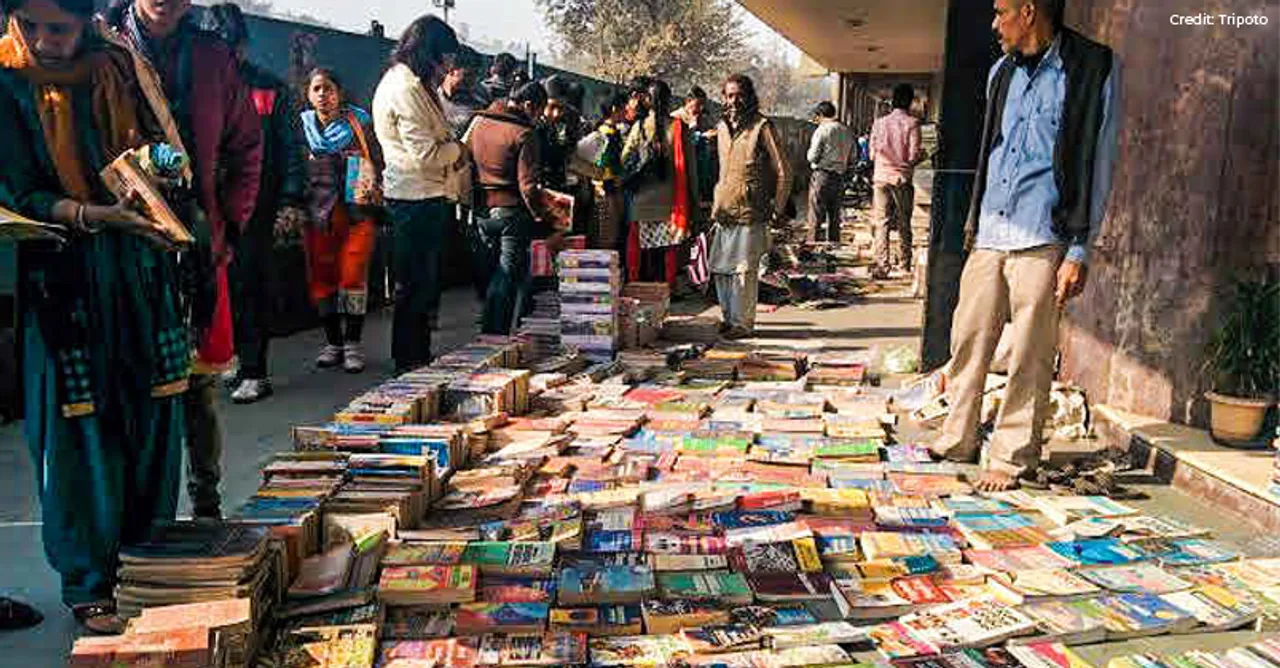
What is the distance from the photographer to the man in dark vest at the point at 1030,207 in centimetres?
383

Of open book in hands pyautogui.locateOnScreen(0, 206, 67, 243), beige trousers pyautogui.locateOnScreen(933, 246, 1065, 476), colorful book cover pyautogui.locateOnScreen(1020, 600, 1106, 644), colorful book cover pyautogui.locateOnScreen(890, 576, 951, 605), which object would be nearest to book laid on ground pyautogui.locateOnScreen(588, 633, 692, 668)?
colorful book cover pyautogui.locateOnScreen(890, 576, 951, 605)

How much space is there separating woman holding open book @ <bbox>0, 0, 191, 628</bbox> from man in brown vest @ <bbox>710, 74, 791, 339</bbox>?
14.4 ft

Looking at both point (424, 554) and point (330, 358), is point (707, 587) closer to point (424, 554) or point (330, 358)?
point (424, 554)

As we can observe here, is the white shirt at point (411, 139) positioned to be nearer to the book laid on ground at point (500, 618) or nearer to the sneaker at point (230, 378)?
the sneaker at point (230, 378)

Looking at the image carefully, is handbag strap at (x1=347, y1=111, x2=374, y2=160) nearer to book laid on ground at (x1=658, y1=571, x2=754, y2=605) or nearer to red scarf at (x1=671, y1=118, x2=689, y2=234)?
red scarf at (x1=671, y1=118, x2=689, y2=234)

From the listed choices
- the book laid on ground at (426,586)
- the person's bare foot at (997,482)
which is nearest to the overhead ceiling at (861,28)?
the person's bare foot at (997,482)

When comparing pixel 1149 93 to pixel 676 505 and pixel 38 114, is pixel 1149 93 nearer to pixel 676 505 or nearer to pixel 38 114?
pixel 676 505

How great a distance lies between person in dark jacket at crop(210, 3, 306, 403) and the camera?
5.05 meters

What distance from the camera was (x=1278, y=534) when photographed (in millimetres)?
3605

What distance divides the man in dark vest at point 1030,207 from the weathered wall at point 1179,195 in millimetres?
782

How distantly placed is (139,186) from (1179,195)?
13.2 feet

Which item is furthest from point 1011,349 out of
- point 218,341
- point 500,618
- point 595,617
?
point 218,341

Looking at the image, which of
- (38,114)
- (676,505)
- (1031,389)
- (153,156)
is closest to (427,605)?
(676,505)

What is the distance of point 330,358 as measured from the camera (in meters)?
5.87
